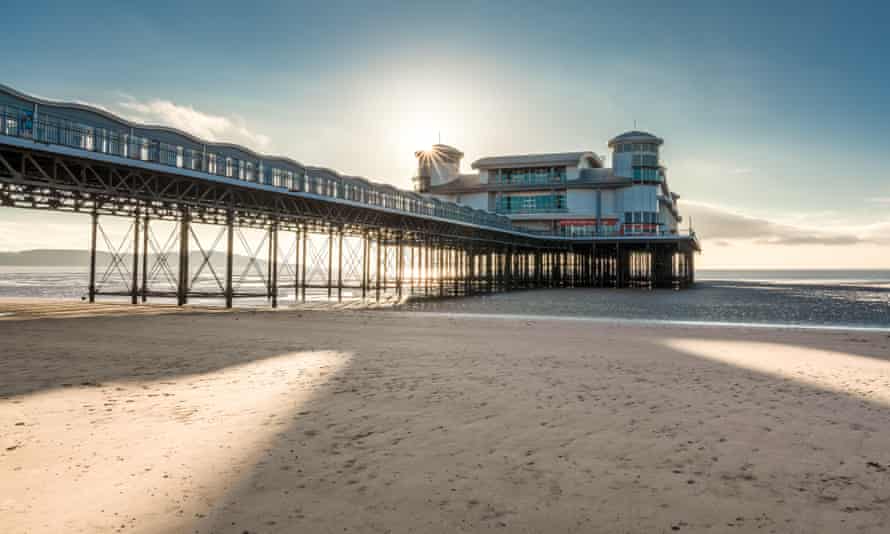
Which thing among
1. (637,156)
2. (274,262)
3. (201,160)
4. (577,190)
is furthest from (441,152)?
(201,160)

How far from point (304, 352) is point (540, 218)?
53.1 meters

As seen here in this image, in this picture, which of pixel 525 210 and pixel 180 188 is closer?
pixel 180 188

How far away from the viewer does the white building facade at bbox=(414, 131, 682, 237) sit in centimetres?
5822

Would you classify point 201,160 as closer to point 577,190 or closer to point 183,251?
point 183,251

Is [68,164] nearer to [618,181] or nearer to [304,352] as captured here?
[304,352]

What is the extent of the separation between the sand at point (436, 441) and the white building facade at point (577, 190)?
153 ft

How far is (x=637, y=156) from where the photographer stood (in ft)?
192

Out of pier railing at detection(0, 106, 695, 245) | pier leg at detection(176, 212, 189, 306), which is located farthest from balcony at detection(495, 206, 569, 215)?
pier leg at detection(176, 212, 189, 306)

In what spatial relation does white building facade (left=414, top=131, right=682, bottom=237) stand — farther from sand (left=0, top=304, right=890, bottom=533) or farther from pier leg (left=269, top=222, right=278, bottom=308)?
sand (left=0, top=304, right=890, bottom=533)

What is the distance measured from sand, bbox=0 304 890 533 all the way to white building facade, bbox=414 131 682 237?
46.7m

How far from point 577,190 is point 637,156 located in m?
7.09

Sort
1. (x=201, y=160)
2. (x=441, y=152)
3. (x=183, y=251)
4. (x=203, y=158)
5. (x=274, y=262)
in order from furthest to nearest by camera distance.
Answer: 1. (x=441, y=152)
2. (x=274, y=262)
3. (x=183, y=251)
4. (x=201, y=160)
5. (x=203, y=158)

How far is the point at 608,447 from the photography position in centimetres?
530

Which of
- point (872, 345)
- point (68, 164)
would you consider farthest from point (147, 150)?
point (872, 345)
